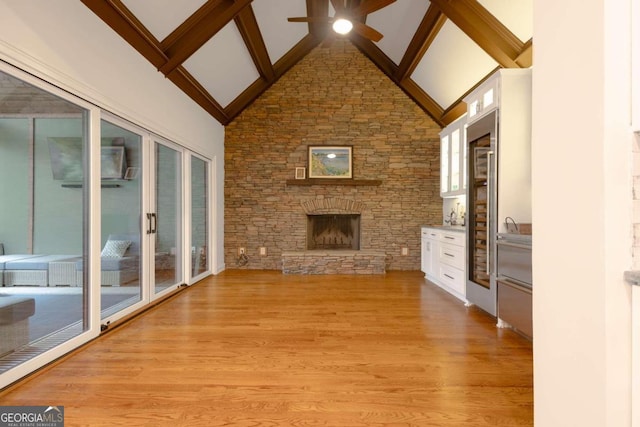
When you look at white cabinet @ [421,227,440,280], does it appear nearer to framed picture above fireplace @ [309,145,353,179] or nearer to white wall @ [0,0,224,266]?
framed picture above fireplace @ [309,145,353,179]

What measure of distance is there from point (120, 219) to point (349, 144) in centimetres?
395

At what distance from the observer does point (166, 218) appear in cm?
413

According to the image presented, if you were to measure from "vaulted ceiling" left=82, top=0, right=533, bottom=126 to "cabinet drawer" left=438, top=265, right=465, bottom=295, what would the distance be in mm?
2450

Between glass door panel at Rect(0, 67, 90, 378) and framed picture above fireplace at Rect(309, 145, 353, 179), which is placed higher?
framed picture above fireplace at Rect(309, 145, 353, 179)

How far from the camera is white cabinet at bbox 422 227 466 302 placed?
12.7 ft

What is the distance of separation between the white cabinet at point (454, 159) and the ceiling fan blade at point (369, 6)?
6.39 ft

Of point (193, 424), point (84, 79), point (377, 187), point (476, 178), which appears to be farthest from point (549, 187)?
point (377, 187)

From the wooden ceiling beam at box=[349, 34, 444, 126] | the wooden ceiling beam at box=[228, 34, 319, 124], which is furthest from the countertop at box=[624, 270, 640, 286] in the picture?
the wooden ceiling beam at box=[228, 34, 319, 124]

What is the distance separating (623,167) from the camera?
90cm

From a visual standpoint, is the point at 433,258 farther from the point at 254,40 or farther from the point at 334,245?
the point at 254,40

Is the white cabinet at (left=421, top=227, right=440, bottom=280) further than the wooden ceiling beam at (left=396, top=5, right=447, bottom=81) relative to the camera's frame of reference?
Yes

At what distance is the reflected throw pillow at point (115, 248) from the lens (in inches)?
117

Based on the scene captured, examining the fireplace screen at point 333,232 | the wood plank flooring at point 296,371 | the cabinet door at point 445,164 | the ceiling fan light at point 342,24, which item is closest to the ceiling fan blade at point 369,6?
the ceiling fan light at point 342,24

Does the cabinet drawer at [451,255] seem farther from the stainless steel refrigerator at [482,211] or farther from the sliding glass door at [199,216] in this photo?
the sliding glass door at [199,216]
